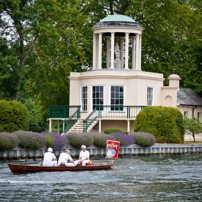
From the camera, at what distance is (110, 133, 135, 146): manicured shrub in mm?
41875

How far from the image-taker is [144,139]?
140 ft

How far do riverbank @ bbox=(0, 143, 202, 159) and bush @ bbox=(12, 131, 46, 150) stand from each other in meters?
0.47

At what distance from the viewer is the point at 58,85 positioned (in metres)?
56.8

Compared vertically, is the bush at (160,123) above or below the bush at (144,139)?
above

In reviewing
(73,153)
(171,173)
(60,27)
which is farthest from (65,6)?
(171,173)

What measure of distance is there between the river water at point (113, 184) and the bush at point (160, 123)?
9.45 meters

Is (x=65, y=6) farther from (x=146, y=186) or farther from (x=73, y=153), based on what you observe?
(x=146, y=186)

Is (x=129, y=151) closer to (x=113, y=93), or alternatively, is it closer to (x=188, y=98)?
(x=113, y=93)

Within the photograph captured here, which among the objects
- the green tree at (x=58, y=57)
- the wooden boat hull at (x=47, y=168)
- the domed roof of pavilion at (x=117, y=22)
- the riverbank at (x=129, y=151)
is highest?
the domed roof of pavilion at (x=117, y=22)

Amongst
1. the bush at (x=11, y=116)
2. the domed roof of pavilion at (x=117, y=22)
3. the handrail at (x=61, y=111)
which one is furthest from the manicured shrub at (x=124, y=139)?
the domed roof of pavilion at (x=117, y=22)

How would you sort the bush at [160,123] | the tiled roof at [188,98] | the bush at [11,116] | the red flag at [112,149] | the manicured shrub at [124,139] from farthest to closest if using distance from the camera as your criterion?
the tiled roof at [188,98] < the bush at [160,123] < the bush at [11,116] < the manicured shrub at [124,139] < the red flag at [112,149]

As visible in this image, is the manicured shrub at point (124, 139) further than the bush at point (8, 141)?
Yes

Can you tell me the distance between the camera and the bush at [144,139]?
42.7 m

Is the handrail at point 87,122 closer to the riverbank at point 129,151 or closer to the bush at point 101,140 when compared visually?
the riverbank at point 129,151
